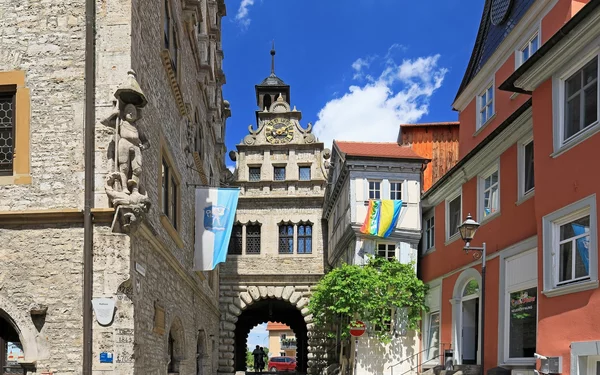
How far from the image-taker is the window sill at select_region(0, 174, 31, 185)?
10.2 meters

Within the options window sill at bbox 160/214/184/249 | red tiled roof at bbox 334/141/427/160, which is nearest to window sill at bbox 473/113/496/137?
red tiled roof at bbox 334/141/427/160

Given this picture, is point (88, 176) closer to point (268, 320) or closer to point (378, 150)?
point (378, 150)

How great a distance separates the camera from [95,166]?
10.1 meters

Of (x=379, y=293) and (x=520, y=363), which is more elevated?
(x=379, y=293)

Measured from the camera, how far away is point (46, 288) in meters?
9.87

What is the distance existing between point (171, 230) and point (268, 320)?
31984 millimetres

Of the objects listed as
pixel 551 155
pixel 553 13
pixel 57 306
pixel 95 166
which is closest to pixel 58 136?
pixel 95 166

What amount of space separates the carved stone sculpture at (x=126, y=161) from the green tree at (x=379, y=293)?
13.3 meters

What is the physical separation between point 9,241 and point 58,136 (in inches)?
69.7

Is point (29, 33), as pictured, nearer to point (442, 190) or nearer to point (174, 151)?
point (174, 151)

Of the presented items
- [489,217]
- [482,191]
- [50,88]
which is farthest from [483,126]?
[50,88]

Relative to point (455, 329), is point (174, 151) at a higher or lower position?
higher

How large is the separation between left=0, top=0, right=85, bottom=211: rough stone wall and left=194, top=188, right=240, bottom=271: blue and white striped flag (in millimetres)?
6877

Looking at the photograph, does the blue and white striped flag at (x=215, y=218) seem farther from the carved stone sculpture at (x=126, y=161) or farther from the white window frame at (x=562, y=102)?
the white window frame at (x=562, y=102)
